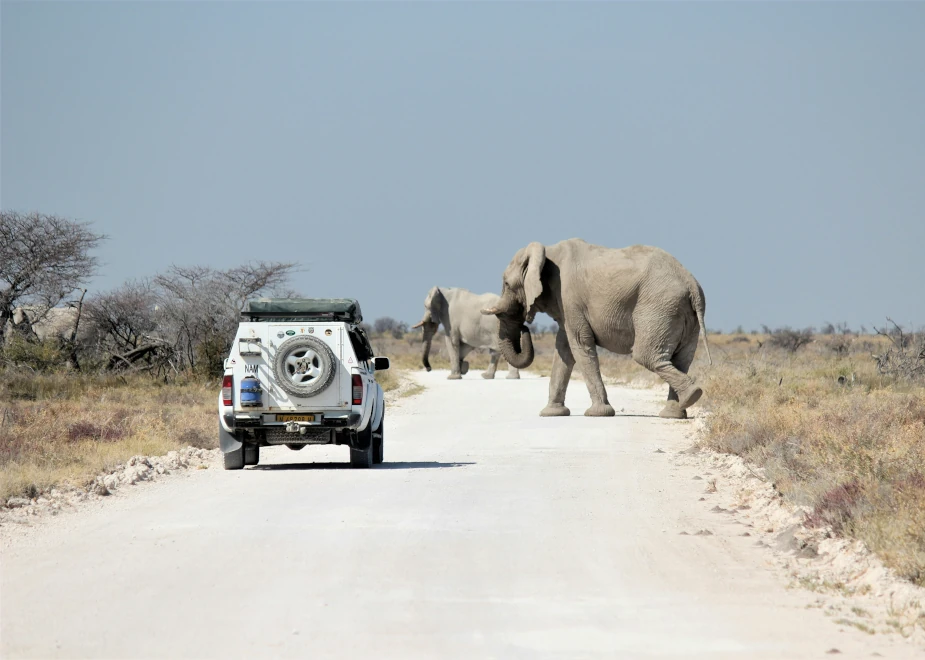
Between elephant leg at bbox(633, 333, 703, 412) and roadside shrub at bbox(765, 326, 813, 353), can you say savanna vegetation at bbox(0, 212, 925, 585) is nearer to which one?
elephant leg at bbox(633, 333, 703, 412)

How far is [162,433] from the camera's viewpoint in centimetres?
1855

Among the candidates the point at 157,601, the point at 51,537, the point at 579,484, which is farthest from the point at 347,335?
the point at 157,601

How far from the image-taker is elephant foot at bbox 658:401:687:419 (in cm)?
2377

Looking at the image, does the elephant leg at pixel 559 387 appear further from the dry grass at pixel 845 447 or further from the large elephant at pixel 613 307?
the dry grass at pixel 845 447

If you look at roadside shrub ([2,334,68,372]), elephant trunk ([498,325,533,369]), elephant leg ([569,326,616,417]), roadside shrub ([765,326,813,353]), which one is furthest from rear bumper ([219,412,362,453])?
roadside shrub ([765,326,813,353])

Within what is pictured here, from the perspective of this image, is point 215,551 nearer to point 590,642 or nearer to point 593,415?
point 590,642

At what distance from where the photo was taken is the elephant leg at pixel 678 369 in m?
23.8

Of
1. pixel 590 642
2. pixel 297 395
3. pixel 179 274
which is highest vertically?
pixel 179 274

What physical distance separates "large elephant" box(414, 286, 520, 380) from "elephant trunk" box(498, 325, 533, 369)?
705 inches

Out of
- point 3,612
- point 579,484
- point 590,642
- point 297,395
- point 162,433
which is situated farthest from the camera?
point 162,433

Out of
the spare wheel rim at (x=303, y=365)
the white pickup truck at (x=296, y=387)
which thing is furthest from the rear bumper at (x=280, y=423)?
the spare wheel rim at (x=303, y=365)

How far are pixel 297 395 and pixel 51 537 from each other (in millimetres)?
5388

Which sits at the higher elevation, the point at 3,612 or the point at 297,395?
the point at 297,395

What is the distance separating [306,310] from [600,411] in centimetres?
900
